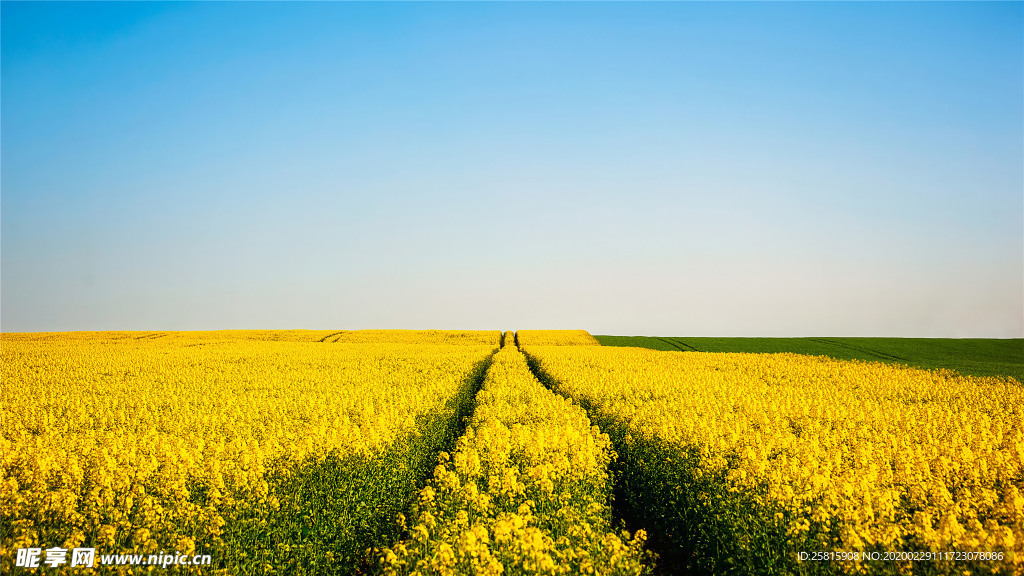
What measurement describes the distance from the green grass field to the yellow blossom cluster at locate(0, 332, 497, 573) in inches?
1360

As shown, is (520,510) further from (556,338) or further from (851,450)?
(556,338)

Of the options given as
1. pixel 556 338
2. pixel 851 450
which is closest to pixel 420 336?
pixel 556 338

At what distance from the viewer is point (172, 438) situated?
33.2ft

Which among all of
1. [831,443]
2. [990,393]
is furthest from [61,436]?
[990,393]

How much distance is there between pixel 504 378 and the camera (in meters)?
20.7

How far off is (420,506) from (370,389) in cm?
1022

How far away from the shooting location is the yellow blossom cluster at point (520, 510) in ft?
18.7

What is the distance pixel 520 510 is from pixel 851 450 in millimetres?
7386

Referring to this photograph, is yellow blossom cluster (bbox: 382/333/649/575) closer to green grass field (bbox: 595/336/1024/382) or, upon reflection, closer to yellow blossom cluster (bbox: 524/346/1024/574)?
yellow blossom cluster (bbox: 524/346/1024/574)

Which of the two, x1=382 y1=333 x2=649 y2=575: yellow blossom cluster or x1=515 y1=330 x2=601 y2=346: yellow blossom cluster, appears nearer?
x1=382 y1=333 x2=649 y2=575: yellow blossom cluster

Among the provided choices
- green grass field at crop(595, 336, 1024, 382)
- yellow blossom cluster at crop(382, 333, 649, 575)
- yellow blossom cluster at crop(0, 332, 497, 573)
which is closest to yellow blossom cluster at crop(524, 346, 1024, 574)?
yellow blossom cluster at crop(382, 333, 649, 575)

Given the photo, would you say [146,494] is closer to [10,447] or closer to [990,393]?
[10,447]

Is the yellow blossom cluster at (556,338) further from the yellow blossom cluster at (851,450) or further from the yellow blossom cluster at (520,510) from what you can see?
the yellow blossom cluster at (520,510)

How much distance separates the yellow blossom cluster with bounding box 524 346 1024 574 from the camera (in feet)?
21.1
